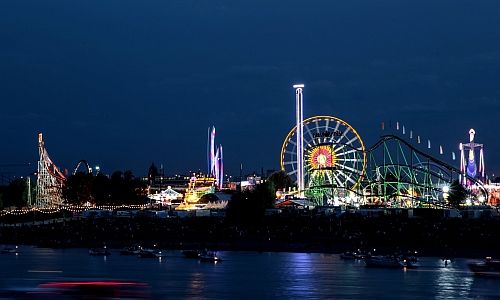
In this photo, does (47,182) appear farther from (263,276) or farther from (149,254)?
(263,276)

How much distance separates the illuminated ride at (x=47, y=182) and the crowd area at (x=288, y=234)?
2992 cm

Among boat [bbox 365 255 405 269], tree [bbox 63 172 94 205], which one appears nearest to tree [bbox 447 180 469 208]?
boat [bbox 365 255 405 269]

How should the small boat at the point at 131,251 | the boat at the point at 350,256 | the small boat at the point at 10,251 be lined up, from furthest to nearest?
1. the small boat at the point at 10,251
2. the small boat at the point at 131,251
3. the boat at the point at 350,256

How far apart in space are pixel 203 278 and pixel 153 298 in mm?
15761

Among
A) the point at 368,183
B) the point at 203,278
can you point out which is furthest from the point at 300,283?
the point at 368,183

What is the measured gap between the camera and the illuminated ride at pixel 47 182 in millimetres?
148738

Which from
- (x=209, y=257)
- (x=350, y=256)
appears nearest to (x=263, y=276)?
(x=209, y=257)

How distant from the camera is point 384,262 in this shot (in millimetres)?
74562

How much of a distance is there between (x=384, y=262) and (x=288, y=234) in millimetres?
23804

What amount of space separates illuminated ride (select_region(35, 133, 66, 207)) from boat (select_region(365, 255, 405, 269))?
82.8 m

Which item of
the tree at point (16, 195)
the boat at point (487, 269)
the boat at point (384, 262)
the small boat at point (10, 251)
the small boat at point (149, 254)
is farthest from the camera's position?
the tree at point (16, 195)

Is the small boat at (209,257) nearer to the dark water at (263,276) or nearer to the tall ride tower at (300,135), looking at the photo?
the dark water at (263,276)

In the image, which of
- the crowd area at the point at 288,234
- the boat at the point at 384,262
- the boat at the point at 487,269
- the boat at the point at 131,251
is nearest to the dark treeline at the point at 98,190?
the crowd area at the point at 288,234

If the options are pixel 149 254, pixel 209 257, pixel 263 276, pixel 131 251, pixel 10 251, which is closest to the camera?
pixel 263 276
